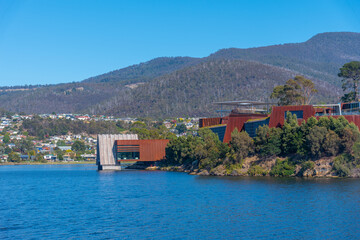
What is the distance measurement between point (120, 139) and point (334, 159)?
74.5 metres

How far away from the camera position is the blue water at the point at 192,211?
39.9 metres

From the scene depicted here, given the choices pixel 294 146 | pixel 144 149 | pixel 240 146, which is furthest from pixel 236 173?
pixel 144 149

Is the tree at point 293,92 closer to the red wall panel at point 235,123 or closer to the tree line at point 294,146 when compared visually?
the red wall panel at point 235,123

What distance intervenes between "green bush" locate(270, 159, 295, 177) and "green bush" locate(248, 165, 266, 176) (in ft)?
6.00

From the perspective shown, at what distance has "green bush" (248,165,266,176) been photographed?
8631cm

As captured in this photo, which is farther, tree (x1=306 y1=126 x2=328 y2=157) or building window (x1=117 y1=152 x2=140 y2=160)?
building window (x1=117 y1=152 x2=140 y2=160)

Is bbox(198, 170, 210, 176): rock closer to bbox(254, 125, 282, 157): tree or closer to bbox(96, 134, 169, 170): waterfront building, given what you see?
bbox(254, 125, 282, 157): tree

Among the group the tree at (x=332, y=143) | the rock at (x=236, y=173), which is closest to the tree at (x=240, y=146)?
the rock at (x=236, y=173)

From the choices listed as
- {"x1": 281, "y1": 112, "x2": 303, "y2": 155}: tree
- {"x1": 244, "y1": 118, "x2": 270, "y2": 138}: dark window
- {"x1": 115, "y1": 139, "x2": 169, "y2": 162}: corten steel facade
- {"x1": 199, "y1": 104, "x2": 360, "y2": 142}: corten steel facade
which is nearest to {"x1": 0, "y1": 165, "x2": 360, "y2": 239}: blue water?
{"x1": 281, "y1": 112, "x2": 303, "y2": 155}: tree

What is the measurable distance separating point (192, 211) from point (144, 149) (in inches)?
3245

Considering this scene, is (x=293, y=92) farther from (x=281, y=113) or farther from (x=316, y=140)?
(x=316, y=140)

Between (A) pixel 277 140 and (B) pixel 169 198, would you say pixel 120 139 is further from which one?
(B) pixel 169 198

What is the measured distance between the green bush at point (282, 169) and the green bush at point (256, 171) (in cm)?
183

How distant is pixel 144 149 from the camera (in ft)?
433
